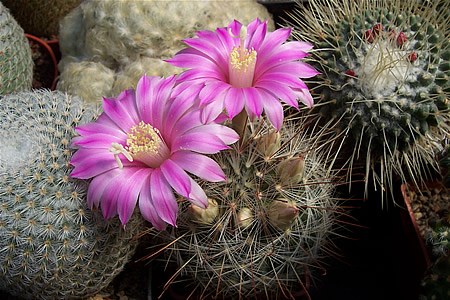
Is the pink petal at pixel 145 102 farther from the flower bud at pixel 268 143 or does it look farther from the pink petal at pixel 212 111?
the flower bud at pixel 268 143

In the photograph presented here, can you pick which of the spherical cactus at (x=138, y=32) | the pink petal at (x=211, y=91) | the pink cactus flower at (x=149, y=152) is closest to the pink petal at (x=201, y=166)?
the pink cactus flower at (x=149, y=152)

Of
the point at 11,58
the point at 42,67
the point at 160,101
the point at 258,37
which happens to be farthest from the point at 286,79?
the point at 42,67

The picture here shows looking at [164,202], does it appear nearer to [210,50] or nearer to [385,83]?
[210,50]

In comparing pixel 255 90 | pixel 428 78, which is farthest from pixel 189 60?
pixel 428 78

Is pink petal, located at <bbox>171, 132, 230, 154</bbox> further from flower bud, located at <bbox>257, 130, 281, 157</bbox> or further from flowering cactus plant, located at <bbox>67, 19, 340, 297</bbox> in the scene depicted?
flower bud, located at <bbox>257, 130, 281, 157</bbox>

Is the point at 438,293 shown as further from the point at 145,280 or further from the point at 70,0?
the point at 70,0
